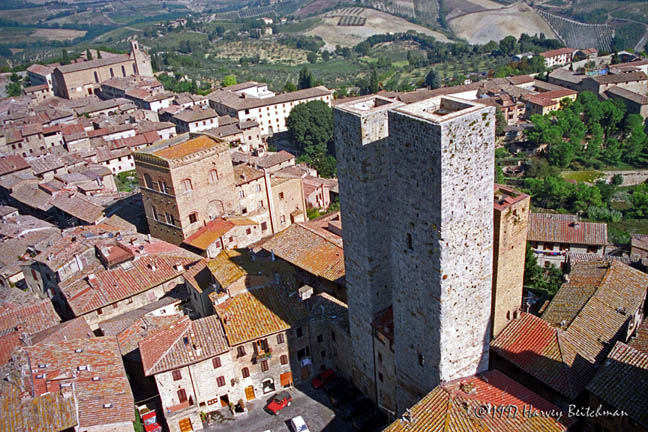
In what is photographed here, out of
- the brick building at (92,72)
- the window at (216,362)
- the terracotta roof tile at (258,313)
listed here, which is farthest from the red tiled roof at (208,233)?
the brick building at (92,72)

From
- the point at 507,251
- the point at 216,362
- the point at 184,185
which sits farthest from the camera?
the point at 184,185

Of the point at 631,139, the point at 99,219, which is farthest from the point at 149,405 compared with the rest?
the point at 631,139

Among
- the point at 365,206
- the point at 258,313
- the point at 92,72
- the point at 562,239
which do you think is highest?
the point at 365,206

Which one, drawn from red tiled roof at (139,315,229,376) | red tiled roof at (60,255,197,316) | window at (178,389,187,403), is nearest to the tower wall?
red tiled roof at (139,315,229,376)

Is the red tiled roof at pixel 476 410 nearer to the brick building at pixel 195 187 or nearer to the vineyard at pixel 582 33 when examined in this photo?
the brick building at pixel 195 187

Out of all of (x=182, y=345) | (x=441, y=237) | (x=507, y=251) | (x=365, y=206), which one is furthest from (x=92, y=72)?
(x=441, y=237)

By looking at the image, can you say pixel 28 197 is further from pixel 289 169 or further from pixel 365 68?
pixel 365 68

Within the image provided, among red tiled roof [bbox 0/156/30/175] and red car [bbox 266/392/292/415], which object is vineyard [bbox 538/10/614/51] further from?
red car [bbox 266/392/292/415]

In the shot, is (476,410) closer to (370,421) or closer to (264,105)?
(370,421)
